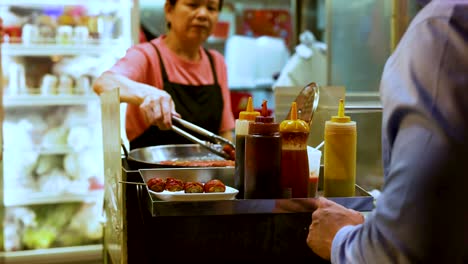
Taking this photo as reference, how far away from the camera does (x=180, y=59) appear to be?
114 inches

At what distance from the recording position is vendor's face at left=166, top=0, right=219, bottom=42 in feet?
9.05

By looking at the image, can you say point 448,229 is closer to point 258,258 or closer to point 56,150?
point 258,258

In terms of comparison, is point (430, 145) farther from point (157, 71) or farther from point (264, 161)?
point (157, 71)

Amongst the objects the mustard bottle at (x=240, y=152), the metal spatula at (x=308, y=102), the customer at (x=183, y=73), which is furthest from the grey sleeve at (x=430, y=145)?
the customer at (x=183, y=73)

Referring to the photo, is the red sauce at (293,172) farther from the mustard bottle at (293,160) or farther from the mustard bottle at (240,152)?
the mustard bottle at (240,152)

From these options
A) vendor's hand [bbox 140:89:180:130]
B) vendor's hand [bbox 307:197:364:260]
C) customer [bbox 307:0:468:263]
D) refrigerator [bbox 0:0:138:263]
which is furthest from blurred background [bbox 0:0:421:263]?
customer [bbox 307:0:468:263]

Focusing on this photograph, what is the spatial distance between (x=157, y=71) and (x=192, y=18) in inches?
11.2

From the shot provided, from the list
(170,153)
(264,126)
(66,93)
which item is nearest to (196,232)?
(264,126)

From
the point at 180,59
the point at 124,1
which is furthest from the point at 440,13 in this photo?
the point at 124,1

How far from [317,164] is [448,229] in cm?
61

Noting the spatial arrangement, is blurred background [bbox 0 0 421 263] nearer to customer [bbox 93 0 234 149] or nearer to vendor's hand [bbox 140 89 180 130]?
customer [bbox 93 0 234 149]

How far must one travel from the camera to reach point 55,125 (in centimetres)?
424

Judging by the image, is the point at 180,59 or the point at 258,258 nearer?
the point at 258,258

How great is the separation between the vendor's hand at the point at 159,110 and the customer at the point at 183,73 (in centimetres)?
57
